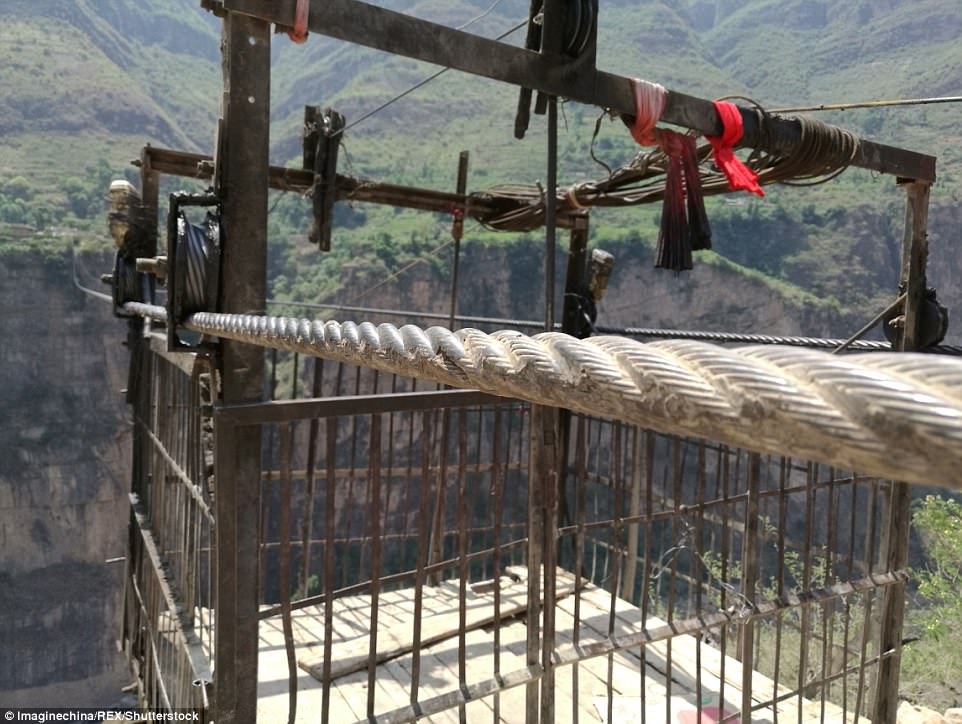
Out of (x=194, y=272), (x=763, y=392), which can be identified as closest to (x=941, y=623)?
(x=194, y=272)

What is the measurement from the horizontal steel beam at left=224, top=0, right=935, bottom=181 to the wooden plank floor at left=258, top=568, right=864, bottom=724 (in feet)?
6.78

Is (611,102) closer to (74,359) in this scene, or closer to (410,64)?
(74,359)

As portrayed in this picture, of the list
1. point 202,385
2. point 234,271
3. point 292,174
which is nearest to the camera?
point 234,271

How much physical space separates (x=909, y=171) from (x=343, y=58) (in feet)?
218

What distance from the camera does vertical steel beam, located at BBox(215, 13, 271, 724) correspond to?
6.53ft

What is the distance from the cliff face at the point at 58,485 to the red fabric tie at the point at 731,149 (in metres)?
24.5

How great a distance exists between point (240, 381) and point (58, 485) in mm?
26582

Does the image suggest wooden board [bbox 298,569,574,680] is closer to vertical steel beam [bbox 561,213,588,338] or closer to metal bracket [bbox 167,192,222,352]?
metal bracket [bbox 167,192,222,352]

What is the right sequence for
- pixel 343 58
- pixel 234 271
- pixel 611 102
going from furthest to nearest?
pixel 343 58, pixel 611 102, pixel 234 271

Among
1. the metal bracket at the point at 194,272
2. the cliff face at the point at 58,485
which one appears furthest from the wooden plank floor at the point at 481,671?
the cliff face at the point at 58,485

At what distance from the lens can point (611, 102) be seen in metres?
2.69

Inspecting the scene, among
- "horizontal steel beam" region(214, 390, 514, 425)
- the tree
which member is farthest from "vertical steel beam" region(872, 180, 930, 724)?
the tree

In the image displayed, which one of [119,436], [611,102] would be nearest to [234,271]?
[611,102]

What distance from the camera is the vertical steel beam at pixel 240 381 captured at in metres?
1.99
